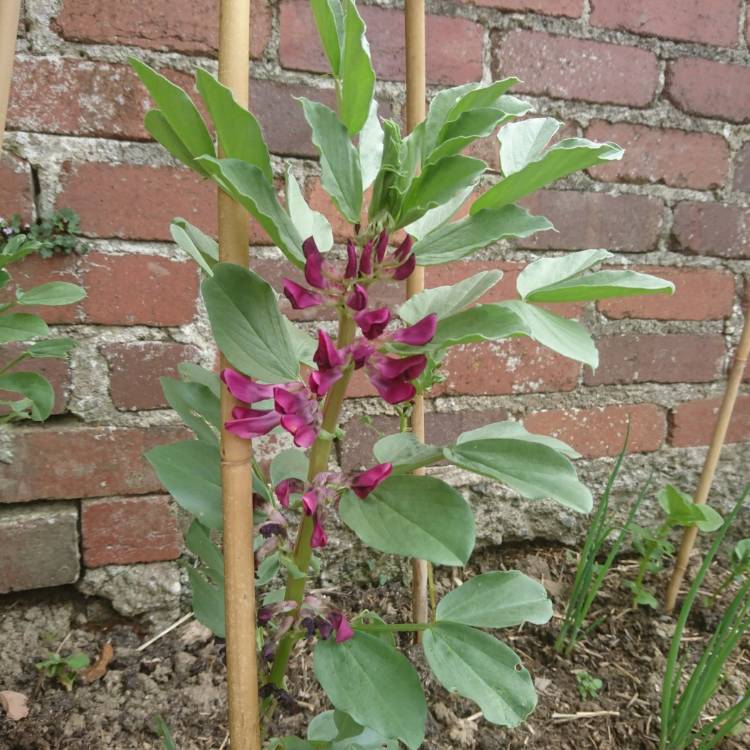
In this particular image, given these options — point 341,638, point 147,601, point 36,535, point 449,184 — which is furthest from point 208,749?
point 449,184

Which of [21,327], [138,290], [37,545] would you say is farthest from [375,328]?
[37,545]

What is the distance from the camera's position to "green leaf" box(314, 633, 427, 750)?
0.33 metres

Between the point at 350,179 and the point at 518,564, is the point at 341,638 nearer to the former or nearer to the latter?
the point at 350,179

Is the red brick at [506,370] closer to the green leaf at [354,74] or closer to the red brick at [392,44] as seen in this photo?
the red brick at [392,44]

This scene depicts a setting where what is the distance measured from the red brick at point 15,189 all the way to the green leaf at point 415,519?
60 centimetres

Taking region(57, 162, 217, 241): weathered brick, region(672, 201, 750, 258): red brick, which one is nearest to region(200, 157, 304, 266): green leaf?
region(57, 162, 217, 241): weathered brick

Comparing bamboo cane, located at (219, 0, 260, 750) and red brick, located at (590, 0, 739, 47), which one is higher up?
red brick, located at (590, 0, 739, 47)

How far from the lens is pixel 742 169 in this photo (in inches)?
39.1

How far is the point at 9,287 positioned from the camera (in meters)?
0.73

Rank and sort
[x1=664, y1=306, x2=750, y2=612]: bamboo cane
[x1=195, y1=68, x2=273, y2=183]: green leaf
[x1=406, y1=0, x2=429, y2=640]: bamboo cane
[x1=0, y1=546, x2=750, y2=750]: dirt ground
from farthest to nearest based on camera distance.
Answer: [x1=664, y1=306, x2=750, y2=612]: bamboo cane → [x1=0, y1=546, x2=750, y2=750]: dirt ground → [x1=406, y1=0, x2=429, y2=640]: bamboo cane → [x1=195, y1=68, x2=273, y2=183]: green leaf

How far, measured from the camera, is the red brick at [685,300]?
0.97 metres

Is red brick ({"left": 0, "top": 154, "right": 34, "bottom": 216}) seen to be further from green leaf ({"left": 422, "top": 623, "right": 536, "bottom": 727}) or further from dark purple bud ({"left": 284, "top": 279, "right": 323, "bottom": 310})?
green leaf ({"left": 422, "top": 623, "right": 536, "bottom": 727})

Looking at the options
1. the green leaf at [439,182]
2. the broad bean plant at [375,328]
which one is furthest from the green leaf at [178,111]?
the green leaf at [439,182]

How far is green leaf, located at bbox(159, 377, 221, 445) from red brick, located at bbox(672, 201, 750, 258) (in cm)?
84
